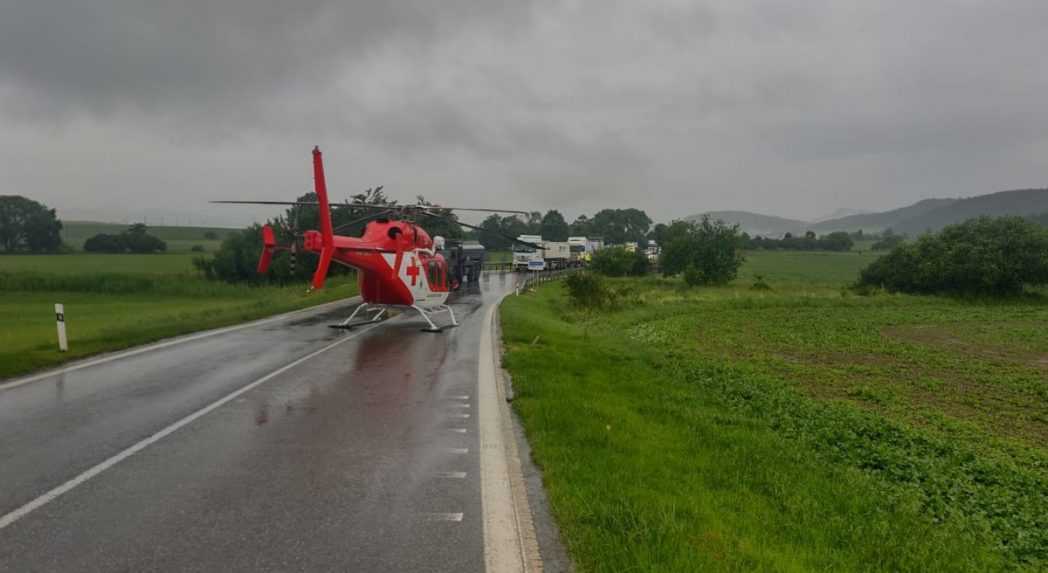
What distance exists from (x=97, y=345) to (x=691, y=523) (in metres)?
13.8

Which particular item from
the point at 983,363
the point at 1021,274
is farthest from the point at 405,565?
the point at 1021,274

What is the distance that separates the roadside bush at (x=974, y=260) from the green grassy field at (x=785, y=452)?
24.1 metres

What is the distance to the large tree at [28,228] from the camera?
80.1 metres

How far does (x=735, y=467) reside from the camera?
22.0ft

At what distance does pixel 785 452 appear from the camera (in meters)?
7.66

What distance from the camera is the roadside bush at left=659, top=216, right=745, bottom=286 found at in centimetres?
5112

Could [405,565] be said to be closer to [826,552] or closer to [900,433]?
[826,552]

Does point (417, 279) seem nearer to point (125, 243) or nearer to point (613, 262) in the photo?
point (613, 262)

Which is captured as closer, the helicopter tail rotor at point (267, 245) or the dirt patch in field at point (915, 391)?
the dirt patch in field at point (915, 391)

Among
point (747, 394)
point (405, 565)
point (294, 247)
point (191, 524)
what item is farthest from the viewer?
point (294, 247)

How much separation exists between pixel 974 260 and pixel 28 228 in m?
110

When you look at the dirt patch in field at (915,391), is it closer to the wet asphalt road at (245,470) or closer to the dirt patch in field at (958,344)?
the dirt patch in field at (958,344)

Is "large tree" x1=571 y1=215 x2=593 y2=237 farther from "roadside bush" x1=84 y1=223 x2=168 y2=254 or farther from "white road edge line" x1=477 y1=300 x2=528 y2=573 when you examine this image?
"white road edge line" x1=477 y1=300 x2=528 y2=573

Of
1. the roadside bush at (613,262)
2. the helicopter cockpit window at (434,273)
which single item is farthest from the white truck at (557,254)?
the helicopter cockpit window at (434,273)
